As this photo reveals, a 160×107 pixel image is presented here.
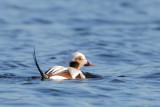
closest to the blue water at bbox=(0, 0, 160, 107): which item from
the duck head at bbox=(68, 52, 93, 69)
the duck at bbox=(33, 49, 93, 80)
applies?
the duck at bbox=(33, 49, 93, 80)

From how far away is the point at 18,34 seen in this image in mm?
14617

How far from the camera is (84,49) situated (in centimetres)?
1260

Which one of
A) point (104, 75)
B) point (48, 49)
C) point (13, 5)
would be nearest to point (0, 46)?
point (48, 49)

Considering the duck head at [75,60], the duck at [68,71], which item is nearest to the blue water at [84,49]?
the duck at [68,71]

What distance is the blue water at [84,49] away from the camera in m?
7.20

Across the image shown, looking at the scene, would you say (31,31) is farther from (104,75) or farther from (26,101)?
(26,101)

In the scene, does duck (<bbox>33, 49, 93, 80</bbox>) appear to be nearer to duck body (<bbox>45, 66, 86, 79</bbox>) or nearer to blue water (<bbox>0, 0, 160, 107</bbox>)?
duck body (<bbox>45, 66, 86, 79</bbox>)

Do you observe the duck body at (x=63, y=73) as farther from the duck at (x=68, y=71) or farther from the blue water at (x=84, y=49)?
the blue water at (x=84, y=49)

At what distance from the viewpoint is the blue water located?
7203 mm

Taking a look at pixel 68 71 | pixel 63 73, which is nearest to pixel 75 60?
pixel 68 71

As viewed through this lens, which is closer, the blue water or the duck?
the blue water

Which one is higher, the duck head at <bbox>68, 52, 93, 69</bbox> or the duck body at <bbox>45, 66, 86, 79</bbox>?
the duck head at <bbox>68, 52, 93, 69</bbox>

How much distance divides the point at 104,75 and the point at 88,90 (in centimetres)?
155

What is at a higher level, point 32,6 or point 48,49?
point 32,6
